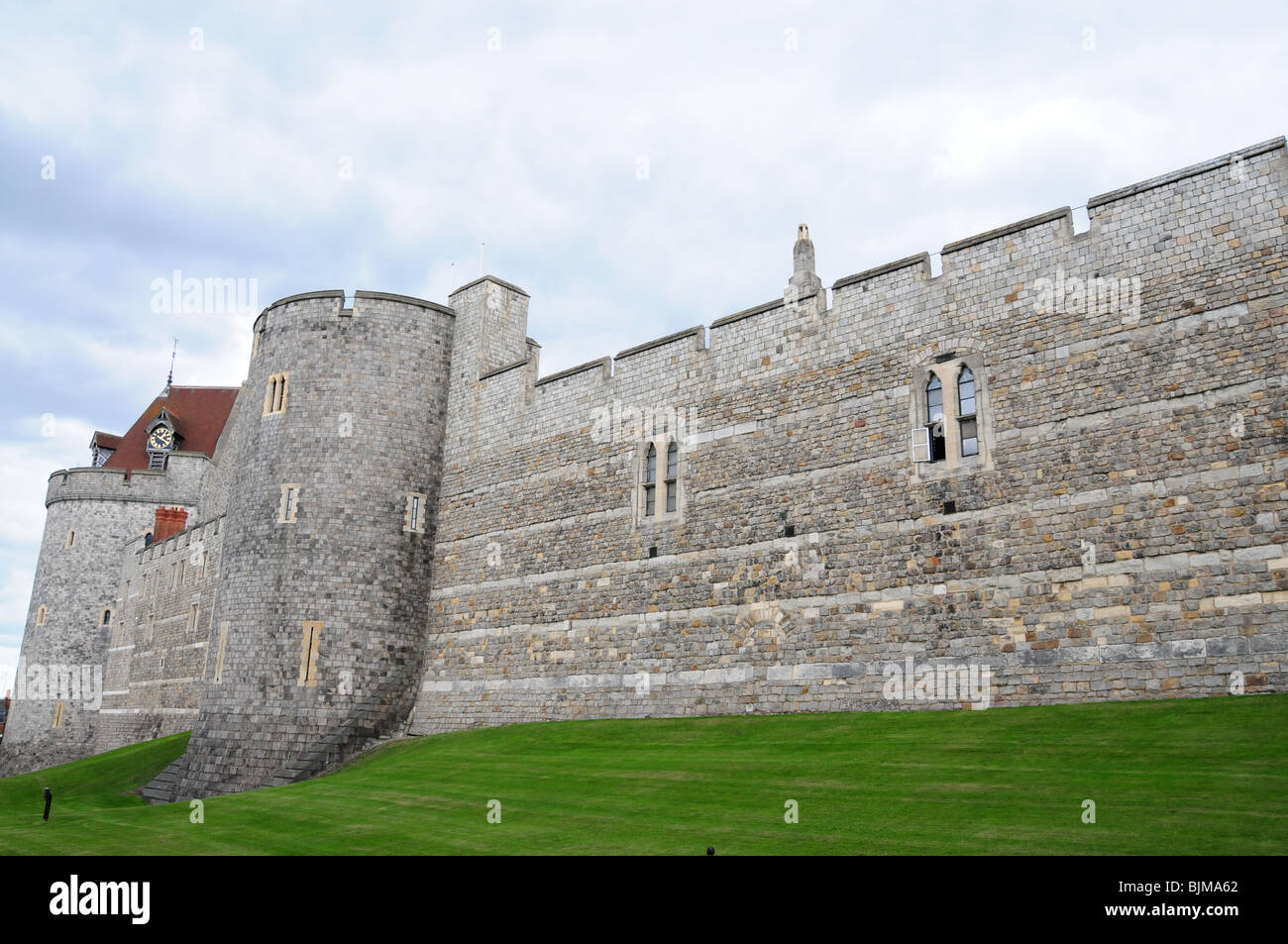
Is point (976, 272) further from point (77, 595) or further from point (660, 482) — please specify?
point (77, 595)

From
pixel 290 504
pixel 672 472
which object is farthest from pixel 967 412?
pixel 290 504

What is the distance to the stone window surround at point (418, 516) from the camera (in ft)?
75.4

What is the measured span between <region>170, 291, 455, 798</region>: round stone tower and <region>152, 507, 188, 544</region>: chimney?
1783 cm

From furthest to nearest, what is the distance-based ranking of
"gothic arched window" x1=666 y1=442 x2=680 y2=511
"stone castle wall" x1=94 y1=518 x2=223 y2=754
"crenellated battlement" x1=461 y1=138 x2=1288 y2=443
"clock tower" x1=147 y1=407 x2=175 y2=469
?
"clock tower" x1=147 y1=407 x2=175 y2=469 < "stone castle wall" x1=94 y1=518 x2=223 y2=754 < "gothic arched window" x1=666 y1=442 x2=680 y2=511 < "crenellated battlement" x1=461 y1=138 x2=1288 y2=443

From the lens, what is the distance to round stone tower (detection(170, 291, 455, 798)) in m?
21.2

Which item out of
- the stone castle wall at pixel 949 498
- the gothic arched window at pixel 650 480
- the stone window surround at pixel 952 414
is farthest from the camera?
the gothic arched window at pixel 650 480

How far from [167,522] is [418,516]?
868 inches

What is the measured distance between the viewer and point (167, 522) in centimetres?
3991

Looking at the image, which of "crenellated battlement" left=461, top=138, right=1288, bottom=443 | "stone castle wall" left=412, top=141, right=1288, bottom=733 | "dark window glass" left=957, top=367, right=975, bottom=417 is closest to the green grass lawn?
"stone castle wall" left=412, top=141, right=1288, bottom=733

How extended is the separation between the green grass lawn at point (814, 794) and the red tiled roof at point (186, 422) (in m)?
33.4

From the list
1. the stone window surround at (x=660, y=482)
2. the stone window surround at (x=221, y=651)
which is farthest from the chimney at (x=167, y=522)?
the stone window surround at (x=660, y=482)

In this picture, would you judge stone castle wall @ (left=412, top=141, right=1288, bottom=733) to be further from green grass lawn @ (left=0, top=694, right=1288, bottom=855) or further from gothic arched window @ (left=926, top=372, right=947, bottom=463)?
green grass lawn @ (left=0, top=694, right=1288, bottom=855)

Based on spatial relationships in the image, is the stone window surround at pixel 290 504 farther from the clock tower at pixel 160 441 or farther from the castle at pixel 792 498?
the clock tower at pixel 160 441

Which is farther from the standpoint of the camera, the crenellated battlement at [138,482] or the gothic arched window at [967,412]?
the crenellated battlement at [138,482]
